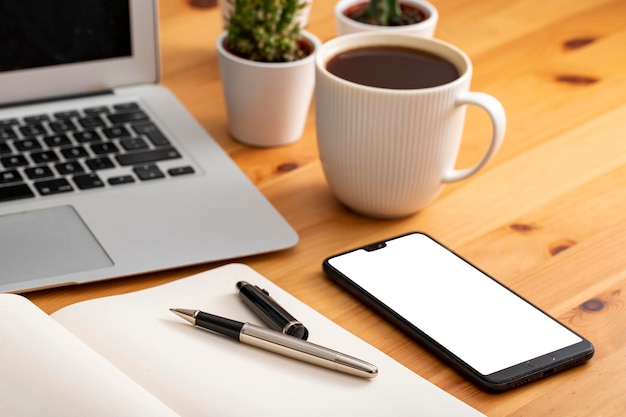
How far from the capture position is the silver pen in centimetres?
65

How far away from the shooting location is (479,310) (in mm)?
722

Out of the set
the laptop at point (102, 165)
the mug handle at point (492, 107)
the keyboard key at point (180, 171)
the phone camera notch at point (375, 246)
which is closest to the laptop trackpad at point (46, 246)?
the laptop at point (102, 165)

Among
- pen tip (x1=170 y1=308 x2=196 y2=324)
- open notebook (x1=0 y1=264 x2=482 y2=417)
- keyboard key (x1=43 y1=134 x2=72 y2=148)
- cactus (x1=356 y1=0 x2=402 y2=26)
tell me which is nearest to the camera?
open notebook (x1=0 y1=264 x2=482 y2=417)

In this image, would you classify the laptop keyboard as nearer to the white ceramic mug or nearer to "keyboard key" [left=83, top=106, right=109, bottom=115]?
"keyboard key" [left=83, top=106, right=109, bottom=115]

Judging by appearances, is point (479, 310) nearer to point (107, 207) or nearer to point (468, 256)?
point (468, 256)

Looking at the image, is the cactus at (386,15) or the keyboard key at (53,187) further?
the cactus at (386,15)

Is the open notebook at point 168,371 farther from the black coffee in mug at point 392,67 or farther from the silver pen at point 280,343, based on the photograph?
the black coffee in mug at point 392,67

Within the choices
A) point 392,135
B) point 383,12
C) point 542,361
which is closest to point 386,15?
point 383,12

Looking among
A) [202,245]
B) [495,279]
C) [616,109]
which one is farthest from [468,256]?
[616,109]

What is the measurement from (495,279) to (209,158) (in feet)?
0.98

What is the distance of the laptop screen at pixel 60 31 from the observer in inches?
36.8

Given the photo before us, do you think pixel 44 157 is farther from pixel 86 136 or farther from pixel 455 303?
pixel 455 303

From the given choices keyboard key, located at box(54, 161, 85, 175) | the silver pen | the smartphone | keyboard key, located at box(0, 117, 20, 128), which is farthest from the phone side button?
keyboard key, located at box(0, 117, 20, 128)

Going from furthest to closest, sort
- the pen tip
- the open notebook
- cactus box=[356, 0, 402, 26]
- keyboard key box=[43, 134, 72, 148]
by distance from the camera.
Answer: cactus box=[356, 0, 402, 26] → keyboard key box=[43, 134, 72, 148] → the pen tip → the open notebook
